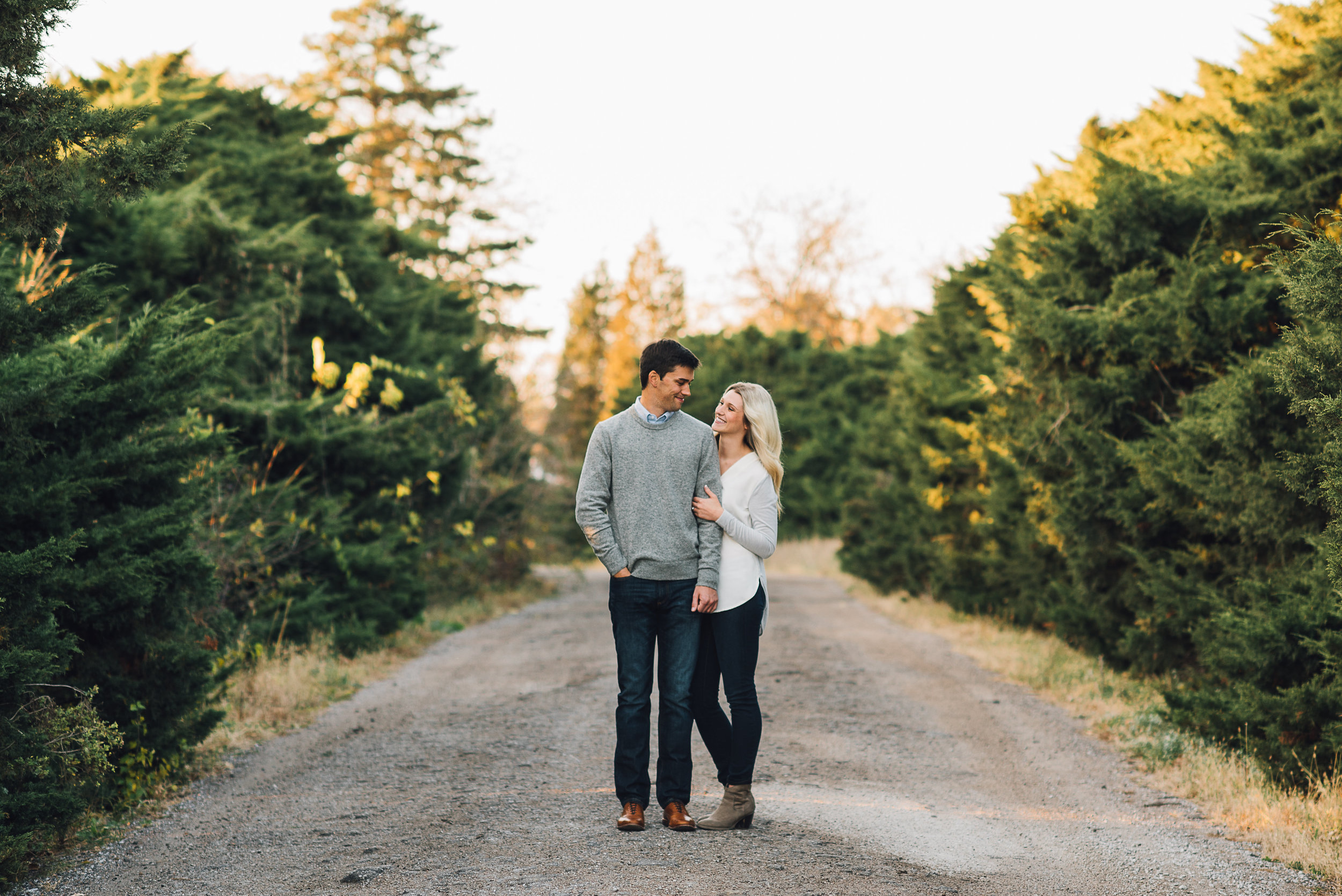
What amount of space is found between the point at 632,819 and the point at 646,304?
1926 inches

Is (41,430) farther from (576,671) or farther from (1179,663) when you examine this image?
Answer: (1179,663)

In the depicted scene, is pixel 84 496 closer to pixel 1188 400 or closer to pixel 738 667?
pixel 738 667

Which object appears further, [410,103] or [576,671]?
[410,103]

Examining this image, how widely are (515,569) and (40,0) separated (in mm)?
17491

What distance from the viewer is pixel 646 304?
53.1 meters

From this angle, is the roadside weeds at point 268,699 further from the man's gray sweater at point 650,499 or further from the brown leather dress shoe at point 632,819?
the man's gray sweater at point 650,499

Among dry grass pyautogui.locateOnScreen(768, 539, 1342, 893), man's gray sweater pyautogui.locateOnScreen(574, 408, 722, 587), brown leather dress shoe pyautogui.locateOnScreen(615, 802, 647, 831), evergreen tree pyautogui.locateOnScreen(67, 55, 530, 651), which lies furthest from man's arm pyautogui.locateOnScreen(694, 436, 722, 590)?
evergreen tree pyautogui.locateOnScreen(67, 55, 530, 651)

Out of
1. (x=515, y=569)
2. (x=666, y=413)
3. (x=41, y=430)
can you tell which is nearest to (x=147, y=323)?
(x=41, y=430)

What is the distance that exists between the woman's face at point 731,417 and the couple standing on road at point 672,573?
57 millimetres

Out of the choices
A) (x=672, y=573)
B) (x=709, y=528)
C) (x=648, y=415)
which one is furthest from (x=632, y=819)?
(x=648, y=415)

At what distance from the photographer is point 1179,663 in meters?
9.22

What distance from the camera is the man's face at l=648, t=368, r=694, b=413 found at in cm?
505

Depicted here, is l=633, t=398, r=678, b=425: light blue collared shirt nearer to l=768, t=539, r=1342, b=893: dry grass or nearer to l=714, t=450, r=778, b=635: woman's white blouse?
l=714, t=450, r=778, b=635: woman's white blouse

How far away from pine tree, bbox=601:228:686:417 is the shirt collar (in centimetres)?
4564
